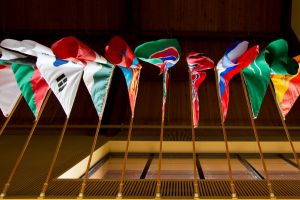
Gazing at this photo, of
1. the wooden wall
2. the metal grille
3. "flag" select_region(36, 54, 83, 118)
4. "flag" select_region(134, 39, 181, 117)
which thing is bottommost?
the metal grille

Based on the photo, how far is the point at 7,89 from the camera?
3855 mm

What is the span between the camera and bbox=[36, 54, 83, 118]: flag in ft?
11.1

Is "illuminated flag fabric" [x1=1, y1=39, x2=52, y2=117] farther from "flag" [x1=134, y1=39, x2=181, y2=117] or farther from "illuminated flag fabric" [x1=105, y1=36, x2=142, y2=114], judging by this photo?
"flag" [x1=134, y1=39, x2=181, y2=117]

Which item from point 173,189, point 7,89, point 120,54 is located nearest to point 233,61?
point 120,54

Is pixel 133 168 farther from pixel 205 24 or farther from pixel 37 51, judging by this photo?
pixel 205 24

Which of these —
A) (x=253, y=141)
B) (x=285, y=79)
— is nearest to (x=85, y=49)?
(x=285, y=79)

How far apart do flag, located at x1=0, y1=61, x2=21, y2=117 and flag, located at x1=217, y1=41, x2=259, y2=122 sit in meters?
2.02

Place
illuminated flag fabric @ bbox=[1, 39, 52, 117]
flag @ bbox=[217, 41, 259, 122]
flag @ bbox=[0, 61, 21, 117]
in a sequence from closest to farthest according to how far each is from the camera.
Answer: flag @ bbox=[217, 41, 259, 122]
illuminated flag fabric @ bbox=[1, 39, 52, 117]
flag @ bbox=[0, 61, 21, 117]

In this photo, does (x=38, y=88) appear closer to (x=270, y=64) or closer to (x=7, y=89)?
(x=7, y=89)

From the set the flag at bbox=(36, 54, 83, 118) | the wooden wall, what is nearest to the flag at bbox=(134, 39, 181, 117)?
the flag at bbox=(36, 54, 83, 118)

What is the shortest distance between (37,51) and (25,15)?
5200mm

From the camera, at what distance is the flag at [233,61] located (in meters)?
3.23

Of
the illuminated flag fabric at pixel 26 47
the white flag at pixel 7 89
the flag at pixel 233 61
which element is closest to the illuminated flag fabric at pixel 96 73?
the illuminated flag fabric at pixel 26 47

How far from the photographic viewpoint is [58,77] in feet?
11.4
